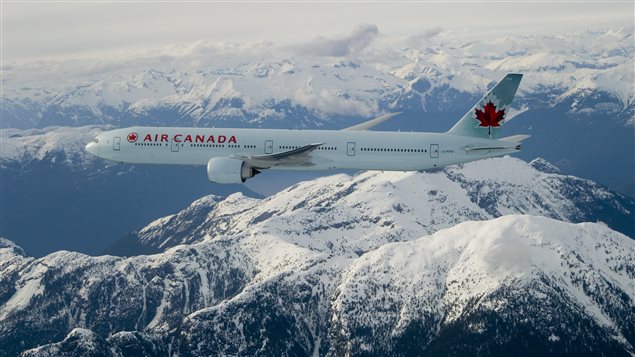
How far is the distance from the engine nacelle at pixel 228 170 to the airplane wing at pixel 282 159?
104 cm

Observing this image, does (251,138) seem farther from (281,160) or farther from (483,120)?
(483,120)

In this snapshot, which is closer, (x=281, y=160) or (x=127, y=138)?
(x=281, y=160)

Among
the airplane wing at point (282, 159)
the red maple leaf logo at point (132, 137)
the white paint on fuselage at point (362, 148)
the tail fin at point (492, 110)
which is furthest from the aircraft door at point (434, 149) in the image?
the red maple leaf logo at point (132, 137)

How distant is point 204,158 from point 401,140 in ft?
104

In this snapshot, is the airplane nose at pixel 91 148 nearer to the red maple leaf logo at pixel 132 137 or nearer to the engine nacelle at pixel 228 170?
the red maple leaf logo at pixel 132 137

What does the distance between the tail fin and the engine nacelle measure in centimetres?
3408

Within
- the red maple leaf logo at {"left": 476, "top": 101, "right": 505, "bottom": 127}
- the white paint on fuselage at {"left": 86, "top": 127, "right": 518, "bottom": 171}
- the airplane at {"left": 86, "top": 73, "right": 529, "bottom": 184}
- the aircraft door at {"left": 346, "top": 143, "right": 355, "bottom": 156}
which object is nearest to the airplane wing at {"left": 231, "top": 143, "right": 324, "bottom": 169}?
the airplane at {"left": 86, "top": 73, "right": 529, "bottom": 184}

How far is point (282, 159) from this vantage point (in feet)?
379

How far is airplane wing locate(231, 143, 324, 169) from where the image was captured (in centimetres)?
11431

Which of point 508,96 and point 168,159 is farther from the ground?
point 508,96

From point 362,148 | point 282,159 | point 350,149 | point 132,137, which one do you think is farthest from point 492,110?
point 132,137

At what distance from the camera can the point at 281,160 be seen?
4562 inches

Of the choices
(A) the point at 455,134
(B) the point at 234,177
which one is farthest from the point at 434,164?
(B) the point at 234,177

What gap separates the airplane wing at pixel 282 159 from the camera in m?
114
